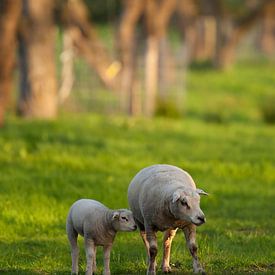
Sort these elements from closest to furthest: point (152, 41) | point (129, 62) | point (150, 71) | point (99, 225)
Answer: point (99, 225), point (150, 71), point (152, 41), point (129, 62)

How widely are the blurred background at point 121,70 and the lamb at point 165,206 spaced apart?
40.2 ft

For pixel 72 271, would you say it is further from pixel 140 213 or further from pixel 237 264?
pixel 237 264

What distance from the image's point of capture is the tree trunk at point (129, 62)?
2742cm

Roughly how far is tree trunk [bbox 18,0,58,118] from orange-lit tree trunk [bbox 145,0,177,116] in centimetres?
398

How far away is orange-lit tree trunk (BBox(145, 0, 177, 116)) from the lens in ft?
90.6

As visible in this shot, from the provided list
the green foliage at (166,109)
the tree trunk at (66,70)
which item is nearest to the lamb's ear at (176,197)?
the green foliage at (166,109)

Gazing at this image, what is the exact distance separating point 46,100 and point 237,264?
14697 millimetres

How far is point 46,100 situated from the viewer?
24.2 meters

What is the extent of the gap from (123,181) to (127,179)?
27cm

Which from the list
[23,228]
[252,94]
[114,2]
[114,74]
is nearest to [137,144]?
[23,228]

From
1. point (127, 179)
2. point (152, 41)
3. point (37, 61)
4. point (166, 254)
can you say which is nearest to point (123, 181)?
point (127, 179)

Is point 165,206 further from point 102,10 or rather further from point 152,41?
point 102,10

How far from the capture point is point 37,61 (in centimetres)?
2398

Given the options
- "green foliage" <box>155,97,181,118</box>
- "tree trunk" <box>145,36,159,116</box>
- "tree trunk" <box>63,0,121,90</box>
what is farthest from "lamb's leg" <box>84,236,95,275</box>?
"tree trunk" <box>63,0,121,90</box>
